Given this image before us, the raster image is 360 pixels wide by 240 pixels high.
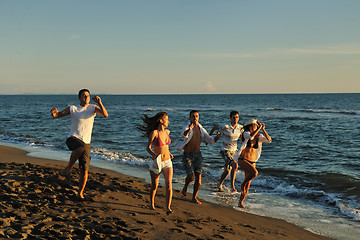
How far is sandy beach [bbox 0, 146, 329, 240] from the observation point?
429cm

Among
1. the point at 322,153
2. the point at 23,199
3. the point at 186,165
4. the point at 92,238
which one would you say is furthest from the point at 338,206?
the point at 322,153

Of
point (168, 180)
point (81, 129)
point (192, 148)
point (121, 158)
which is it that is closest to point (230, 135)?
point (192, 148)

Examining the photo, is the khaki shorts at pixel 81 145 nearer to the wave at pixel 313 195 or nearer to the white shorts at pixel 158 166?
the white shorts at pixel 158 166

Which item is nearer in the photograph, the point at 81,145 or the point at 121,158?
the point at 81,145

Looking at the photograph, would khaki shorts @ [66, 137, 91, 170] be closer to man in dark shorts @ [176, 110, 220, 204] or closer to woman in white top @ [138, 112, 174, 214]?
woman in white top @ [138, 112, 174, 214]

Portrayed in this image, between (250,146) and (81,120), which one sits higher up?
(81,120)

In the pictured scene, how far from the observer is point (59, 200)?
530cm

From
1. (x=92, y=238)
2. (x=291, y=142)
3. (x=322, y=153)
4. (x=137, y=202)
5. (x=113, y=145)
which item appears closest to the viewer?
(x=92, y=238)

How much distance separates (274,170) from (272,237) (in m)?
6.66

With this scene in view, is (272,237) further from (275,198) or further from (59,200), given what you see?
(59,200)

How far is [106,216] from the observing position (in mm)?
4961

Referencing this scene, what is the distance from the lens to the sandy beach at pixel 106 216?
4.29 m

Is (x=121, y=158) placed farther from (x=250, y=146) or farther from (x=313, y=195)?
(x=313, y=195)

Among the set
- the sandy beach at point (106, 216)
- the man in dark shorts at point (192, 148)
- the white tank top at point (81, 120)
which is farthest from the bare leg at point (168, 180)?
the white tank top at point (81, 120)
